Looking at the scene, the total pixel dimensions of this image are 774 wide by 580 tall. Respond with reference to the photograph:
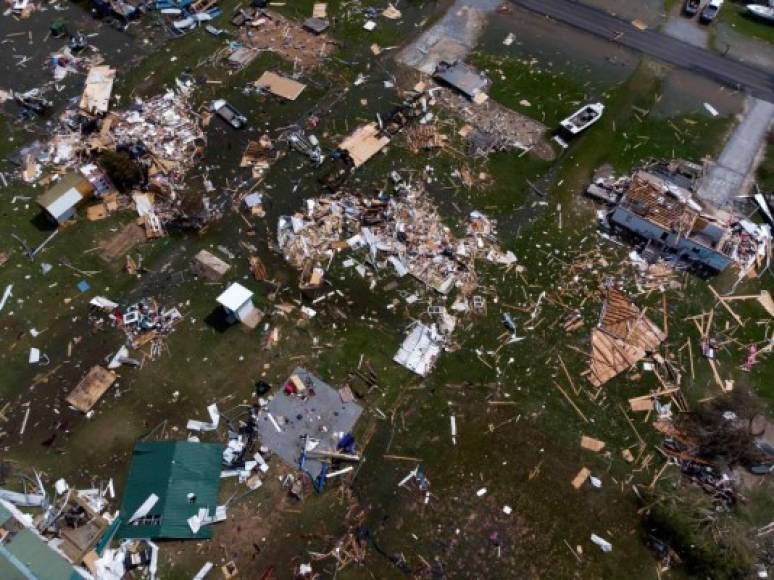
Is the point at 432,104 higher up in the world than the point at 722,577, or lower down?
higher up

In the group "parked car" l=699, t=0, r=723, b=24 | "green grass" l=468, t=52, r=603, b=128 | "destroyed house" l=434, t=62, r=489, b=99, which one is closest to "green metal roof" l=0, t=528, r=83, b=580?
"destroyed house" l=434, t=62, r=489, b=99

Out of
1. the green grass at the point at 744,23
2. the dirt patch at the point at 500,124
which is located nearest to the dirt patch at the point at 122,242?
the dirt patch at the point at 500,124

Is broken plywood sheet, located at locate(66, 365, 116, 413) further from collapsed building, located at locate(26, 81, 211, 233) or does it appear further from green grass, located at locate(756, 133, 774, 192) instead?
green grass, located at locate(756, 133, 774, 192)

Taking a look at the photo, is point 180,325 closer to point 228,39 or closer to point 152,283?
point 152,283

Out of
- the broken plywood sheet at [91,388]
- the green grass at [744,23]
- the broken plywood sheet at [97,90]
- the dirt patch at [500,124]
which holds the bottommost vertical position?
the broken plywood sheet at [91,388]

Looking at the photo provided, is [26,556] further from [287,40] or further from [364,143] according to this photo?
[287,40]

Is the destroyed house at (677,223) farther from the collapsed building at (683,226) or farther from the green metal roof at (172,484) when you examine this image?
the green metal roof at (172,484)

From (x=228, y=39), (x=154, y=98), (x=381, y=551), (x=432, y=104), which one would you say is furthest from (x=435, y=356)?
(x=228, y=39)
